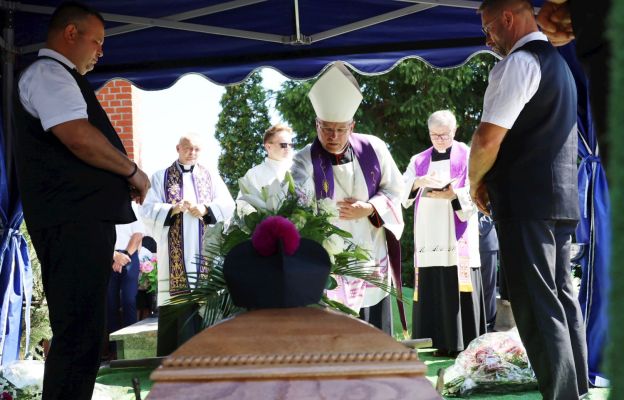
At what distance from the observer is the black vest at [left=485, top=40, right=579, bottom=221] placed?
12.1 feet

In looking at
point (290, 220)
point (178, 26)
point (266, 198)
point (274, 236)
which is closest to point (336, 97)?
point (178, 26)

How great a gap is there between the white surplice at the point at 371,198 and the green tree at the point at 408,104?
36.8ft

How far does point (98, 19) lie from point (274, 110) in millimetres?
15963

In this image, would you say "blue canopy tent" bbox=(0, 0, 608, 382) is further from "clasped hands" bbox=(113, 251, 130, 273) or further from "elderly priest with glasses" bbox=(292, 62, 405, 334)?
"clasped hands" bbox=(113, 251, 130, 273)

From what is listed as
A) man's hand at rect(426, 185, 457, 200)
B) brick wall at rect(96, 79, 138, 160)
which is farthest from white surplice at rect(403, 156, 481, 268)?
brick wall at rect(96, 79, 138, 160)

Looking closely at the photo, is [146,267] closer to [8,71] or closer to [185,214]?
[185,214]

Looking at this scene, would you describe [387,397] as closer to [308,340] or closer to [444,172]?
[308,340]

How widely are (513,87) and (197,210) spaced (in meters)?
4.23

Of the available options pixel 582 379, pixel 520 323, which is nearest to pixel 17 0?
pixel 520 323

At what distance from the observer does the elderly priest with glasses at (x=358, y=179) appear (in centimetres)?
566

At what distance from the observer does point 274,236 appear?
1515 mm

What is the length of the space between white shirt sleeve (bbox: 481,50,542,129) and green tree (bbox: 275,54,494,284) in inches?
525

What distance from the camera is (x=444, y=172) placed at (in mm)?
7395

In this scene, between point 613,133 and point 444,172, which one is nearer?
point 613,133
